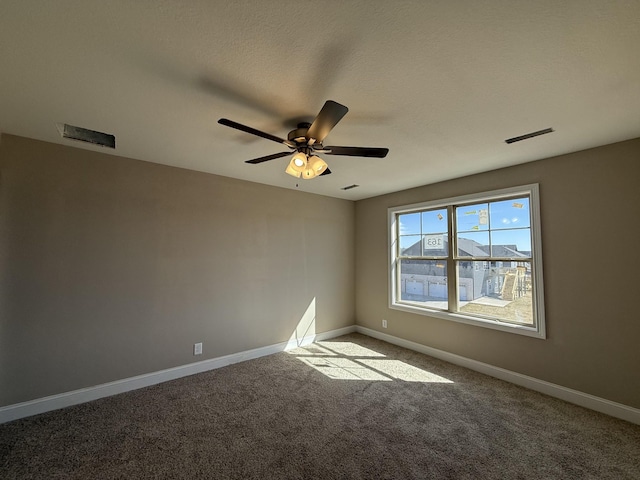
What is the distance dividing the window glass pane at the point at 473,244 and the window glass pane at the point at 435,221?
0.29m

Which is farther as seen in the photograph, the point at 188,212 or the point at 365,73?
the point at 188,212

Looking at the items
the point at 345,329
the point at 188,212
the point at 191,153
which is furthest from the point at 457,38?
the point at 345,329

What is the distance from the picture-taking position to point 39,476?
181cm

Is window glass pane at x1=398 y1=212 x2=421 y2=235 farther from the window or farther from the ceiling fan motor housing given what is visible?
the ceiling fan motor housing

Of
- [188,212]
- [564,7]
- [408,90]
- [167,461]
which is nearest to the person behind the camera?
[564,7]

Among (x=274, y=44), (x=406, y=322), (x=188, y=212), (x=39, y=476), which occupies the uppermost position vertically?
(x=274, y=44)

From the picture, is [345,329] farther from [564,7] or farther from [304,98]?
[564,7]

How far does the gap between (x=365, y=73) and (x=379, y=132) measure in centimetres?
81

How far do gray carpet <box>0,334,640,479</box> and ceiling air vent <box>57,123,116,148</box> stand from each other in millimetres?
2558

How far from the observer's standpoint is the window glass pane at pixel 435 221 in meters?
4.05

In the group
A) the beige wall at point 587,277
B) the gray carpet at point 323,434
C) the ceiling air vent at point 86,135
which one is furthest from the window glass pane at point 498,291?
the ceiling air vent at point 86,135

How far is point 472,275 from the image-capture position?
370 centimetres

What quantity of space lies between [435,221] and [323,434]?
3256 millimetres

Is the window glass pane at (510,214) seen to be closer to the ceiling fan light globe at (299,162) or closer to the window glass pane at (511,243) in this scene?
the window glass pane at (511,243)
